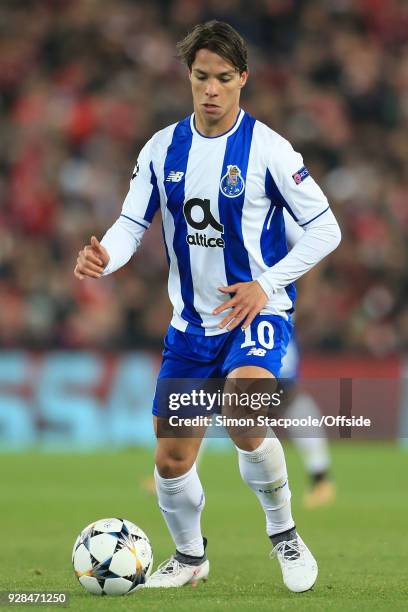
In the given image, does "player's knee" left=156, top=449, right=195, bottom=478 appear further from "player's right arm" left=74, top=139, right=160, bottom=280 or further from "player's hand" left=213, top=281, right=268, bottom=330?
"player's right arm" left=74, top=139, right=160, bottom=280

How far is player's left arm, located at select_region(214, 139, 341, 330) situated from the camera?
18.1 ft

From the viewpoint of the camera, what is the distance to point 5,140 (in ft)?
53.2

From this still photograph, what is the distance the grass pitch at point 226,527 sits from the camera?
544cm

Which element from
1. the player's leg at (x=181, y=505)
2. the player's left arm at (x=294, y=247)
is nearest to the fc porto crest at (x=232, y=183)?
the player's left arm at (x=294, y=247)

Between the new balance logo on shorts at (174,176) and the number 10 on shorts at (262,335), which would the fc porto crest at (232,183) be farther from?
the number 10 on shorts at (262,335)

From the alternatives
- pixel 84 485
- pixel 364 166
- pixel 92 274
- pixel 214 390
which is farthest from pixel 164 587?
pixel 364 166

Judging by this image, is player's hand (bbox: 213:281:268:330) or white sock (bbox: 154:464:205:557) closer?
player's hand (bbox: 213:281:268:330)

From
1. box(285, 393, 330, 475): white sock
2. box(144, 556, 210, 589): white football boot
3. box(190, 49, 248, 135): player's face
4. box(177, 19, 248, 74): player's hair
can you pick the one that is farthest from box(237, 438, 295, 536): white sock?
box(285, 393, 330, 475): white sock

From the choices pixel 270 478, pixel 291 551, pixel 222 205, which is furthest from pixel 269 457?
pixel 222 205

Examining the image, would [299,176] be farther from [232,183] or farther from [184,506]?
[184,506]

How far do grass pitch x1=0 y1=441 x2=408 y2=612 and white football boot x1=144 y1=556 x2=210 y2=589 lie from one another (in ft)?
0.27

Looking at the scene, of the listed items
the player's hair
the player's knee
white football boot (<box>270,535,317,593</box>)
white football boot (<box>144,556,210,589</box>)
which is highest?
the player's hair

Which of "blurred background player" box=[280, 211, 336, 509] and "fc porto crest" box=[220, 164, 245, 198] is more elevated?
"fc porto crest" box=[220, 164, 245, 198]

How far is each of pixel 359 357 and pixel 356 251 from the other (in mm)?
1436
